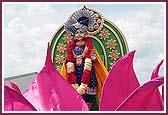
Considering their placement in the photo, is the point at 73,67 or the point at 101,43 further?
the point at 101,43

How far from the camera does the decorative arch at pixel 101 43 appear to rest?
2521 mm

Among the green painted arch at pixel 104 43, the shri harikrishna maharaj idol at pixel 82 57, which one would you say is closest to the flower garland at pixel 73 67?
the shri harikrishna maharaj idol at pixel 82 57

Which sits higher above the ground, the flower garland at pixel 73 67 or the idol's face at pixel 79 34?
the idol's face at pixel 79 34

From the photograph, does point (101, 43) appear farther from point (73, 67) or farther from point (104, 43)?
point (73, 67)

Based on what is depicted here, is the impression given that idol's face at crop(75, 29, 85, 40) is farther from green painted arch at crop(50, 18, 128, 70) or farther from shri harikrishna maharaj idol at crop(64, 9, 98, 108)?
green painted arch at crop(50, 18, 128, 70)

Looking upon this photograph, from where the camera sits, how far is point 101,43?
2578 mm

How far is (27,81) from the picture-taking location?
3260mm

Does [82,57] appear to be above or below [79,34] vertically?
below

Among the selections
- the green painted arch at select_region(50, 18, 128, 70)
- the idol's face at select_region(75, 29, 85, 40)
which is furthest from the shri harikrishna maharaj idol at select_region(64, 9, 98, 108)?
the green painted arch at select_region(50, 18, 128, 70)

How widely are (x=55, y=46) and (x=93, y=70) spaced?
0.33 metres

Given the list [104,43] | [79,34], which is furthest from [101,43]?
[79,34]

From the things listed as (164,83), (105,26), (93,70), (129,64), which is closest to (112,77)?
(129,64)

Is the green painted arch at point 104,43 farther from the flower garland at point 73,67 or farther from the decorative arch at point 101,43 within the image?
the flower garland at point 73,67

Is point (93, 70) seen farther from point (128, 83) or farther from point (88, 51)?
point (128, 83)
